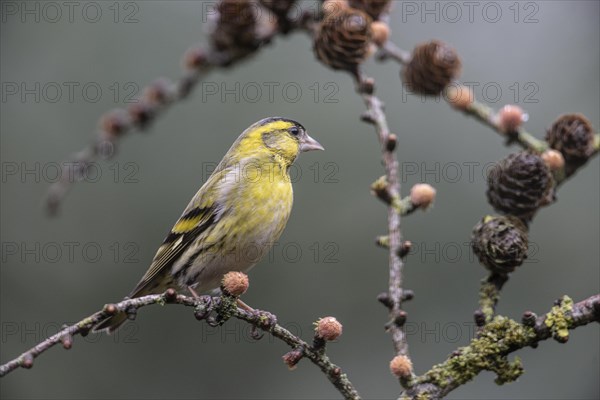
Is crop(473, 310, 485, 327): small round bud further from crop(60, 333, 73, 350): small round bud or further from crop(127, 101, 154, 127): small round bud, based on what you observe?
crop(127, 101, 154, 127): small round bud

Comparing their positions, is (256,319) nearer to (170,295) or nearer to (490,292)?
(170,295)

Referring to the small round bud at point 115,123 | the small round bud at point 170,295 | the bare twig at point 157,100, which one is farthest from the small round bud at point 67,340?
the small round bud at point 115,123

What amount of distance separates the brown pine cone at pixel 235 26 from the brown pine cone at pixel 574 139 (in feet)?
3.47

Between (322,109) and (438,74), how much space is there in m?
2.17

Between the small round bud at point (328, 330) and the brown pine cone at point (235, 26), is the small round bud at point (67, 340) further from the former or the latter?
the brown pine cone at point (235, 26)

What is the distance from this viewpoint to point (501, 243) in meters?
1.95

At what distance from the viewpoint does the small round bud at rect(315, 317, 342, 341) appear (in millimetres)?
1694

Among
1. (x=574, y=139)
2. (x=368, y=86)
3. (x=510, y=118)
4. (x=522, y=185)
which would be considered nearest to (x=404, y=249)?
(x=522, y=185)

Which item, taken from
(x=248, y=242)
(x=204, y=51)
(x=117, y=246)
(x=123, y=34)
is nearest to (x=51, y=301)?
(x=117, y=246)

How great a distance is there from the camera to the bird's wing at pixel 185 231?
9.36ft

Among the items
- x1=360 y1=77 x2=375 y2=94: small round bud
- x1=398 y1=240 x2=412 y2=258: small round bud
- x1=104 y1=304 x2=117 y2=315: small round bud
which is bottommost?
x1=104 y1=304 x2=117 y2=315: small round bud

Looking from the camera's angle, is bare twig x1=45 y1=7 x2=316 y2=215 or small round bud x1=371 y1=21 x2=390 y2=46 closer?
bare twig x1=45 y1=7 x2=316 y2=215

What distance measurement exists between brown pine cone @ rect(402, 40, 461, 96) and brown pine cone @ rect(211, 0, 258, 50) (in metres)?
0.54

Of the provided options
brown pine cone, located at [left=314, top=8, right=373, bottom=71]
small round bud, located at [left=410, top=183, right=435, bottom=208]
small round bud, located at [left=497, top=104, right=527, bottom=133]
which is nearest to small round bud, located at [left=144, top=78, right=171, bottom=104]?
brown pine cone, located at [left=314, top=8, right=373, bottom=71]
